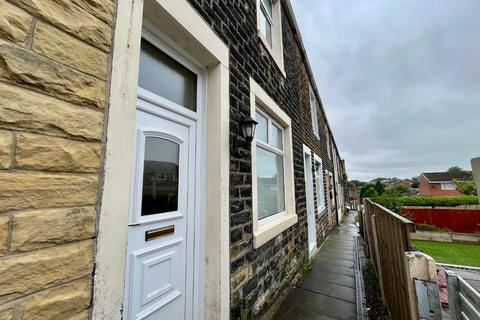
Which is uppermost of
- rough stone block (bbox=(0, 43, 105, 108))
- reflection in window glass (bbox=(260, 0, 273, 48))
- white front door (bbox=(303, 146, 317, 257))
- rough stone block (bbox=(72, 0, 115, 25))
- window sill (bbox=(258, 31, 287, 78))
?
reflection in window glass (bbox=(260, 0, 273, 48))

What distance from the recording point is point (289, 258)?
4.17 m

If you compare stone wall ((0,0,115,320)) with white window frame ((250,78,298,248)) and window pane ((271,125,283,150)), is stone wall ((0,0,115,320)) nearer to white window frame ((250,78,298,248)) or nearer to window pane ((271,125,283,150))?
white window frame ((250,78,298,248))

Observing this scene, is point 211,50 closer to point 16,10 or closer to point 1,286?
point 16,10

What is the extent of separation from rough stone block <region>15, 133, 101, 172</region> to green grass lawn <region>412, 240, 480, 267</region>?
437 inches

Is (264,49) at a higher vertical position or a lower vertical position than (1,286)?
higher

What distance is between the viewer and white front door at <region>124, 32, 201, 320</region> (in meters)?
1.62

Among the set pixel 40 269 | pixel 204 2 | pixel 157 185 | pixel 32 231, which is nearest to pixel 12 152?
pixel 32 231

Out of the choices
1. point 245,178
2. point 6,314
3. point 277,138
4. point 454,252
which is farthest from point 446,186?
point 6,314

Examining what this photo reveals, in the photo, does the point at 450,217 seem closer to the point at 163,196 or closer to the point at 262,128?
the point at 262,128

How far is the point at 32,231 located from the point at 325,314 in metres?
3.55

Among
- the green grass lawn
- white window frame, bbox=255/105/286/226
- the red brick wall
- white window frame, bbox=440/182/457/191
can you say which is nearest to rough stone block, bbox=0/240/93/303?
white window frame, bbox=255/105/286/226

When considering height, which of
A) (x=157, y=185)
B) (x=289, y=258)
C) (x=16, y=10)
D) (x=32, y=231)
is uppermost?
(x=16, y=10)

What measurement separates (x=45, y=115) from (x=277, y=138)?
4.04m

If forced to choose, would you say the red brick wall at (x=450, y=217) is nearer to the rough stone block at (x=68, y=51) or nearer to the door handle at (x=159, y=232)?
the door handle at (x=159, y=232)
